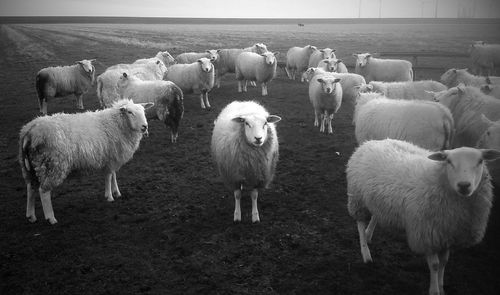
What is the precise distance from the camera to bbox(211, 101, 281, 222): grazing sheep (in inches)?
226

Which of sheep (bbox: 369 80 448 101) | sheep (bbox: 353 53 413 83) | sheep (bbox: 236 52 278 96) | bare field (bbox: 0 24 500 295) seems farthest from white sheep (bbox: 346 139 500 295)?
sheep (bbox: 236 52 278 96)

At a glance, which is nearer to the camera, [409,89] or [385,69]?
[409,89]

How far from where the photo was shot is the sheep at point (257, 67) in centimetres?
1523

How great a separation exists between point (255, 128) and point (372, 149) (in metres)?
1.79

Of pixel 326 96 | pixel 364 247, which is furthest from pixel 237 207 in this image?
pixel 326 96

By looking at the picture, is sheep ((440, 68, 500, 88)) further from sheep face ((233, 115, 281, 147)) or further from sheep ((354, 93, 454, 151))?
sheep face ((233, 115, 281, 147))

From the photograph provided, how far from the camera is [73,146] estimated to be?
19.5 feet

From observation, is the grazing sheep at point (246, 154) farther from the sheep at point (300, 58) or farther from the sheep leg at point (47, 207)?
the sheep at point (300, 58)

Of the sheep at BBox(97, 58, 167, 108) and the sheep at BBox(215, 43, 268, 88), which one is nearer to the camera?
the sheep at BBox(97, 58, 167, 108)

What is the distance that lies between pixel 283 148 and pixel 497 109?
4834 millimetres

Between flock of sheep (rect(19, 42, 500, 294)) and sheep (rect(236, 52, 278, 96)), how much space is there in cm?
457

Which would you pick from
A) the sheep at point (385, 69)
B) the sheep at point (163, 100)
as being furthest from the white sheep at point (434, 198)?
the sheep at point (385, 69)

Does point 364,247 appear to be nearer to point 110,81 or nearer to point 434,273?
point 434,273

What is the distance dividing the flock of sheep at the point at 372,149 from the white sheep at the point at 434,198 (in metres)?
0.01
